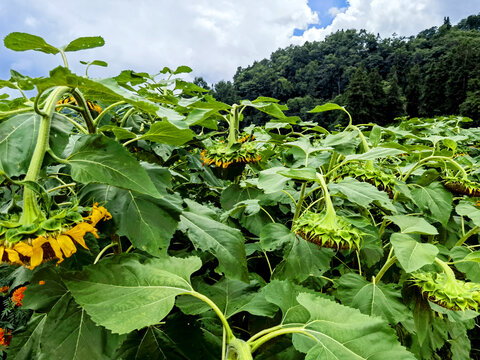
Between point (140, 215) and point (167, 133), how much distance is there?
0.78ft

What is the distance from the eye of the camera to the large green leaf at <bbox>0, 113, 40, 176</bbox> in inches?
26.8

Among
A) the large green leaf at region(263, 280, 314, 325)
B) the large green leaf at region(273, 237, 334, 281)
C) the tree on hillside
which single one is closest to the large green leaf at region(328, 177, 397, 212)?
the large green leaf at region(273, 237, 334, 281)

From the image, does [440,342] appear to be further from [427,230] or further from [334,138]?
[334,138]

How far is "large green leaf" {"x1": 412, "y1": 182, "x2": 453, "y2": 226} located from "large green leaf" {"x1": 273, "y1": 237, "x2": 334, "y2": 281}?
0.58 m

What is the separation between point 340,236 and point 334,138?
0.68 m

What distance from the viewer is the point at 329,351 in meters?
0.60

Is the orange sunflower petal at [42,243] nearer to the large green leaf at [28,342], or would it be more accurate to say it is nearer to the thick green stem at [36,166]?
the thick green stem at [36,166]

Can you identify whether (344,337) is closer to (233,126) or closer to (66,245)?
(66,245)

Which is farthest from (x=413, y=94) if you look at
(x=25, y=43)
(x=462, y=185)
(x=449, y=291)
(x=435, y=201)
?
(x=25, y=43)

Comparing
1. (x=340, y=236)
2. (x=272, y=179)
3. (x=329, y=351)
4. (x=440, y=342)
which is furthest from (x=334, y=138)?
(x=329, y=351)

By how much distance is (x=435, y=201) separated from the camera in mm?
1382

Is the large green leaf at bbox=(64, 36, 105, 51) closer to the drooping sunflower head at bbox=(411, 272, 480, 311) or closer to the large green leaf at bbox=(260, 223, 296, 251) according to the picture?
the large green leaf at bbox=(260, 223, 296, 251)

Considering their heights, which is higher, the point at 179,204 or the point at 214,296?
the point at 179,204

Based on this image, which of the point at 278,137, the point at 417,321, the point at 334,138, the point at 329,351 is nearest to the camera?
the point at 329,351
